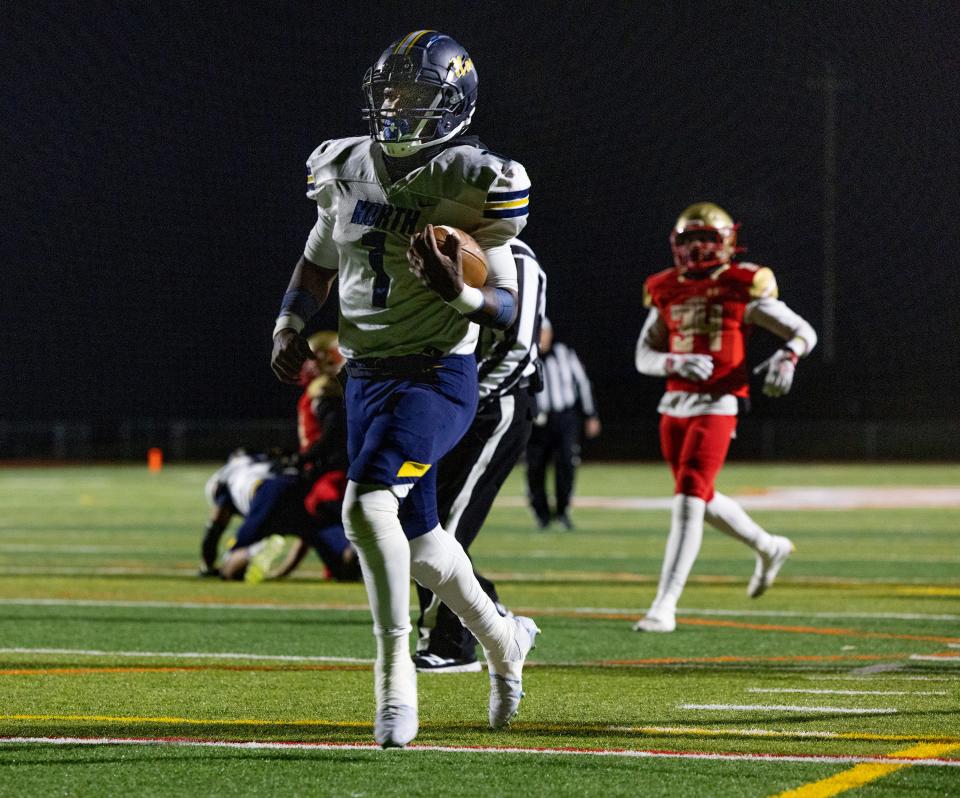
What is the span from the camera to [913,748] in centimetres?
383

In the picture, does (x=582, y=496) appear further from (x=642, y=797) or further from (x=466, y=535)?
(x=642, y=797)

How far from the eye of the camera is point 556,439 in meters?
14.4

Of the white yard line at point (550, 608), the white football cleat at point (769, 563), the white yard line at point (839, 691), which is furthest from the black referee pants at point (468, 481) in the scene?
the white football cleat at point (769, 563)

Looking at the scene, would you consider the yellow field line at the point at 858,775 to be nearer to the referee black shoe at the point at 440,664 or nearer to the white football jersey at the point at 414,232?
the white football jersey at the point at 414,232

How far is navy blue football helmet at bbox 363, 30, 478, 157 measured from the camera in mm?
4145

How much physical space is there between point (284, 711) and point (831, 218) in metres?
32.4

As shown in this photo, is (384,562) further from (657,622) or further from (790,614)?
(790,614)

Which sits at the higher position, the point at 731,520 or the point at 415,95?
the point at 415,95

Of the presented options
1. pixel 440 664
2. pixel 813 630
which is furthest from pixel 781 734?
pixel 813 630

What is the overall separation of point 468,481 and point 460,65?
66.0 inches

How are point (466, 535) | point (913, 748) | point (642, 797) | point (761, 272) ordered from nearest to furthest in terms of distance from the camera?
point (642, 797) < point (913, 748) < point (466, 535) < point (761, 272)

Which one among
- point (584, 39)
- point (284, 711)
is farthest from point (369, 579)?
point (584, 39)

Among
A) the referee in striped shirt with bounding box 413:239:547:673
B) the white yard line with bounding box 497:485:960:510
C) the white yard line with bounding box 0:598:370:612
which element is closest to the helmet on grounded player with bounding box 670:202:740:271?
the referee in striped shirt with bounding box 413:239:547:673

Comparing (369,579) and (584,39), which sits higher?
(584,39)
